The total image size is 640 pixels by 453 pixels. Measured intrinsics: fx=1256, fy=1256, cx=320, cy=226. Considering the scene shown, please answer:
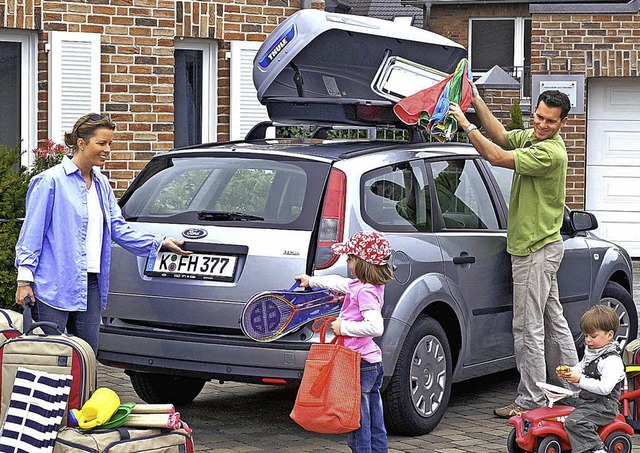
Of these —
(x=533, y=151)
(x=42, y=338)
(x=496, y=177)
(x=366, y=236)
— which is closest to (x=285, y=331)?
(x=366, y=236)

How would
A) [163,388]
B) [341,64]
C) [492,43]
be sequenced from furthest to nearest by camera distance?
[492,43], [341,64], [163,388]

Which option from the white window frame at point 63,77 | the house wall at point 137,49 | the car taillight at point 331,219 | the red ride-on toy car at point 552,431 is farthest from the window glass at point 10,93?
the red ride-on toy car at point 552,431

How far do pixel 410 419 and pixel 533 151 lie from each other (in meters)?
1.68

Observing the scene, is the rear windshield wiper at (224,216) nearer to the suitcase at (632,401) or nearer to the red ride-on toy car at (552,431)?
the red ride-on toy car at (552,431)

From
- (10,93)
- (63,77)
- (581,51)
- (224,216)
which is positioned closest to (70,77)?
(63,77)

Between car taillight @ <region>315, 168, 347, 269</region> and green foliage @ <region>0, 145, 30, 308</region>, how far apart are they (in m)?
2.46

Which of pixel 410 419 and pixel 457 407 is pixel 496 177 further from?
pixel 410 419

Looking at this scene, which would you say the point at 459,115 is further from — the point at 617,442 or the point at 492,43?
the point at 492,43

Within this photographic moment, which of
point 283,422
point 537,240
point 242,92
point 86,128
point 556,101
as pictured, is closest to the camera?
point 86,128

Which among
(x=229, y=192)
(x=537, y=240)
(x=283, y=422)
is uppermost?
(x=229, y=192)

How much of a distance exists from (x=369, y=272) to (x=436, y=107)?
1.49 m

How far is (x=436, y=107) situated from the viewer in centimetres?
705

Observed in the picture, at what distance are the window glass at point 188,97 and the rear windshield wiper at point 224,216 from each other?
542 cm

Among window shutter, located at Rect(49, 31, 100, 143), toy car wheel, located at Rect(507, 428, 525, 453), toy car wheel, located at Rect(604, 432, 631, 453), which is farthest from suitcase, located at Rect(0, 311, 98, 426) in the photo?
window shutter, located at Rect(49, 31, 100, 143)
